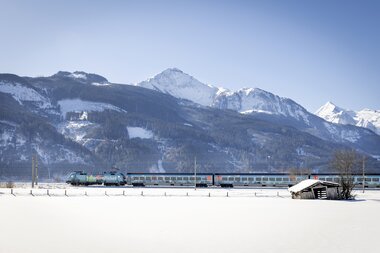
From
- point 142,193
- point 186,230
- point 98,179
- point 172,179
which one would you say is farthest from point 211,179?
point 186,230

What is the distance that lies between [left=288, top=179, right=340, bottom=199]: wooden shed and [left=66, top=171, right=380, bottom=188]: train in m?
28.7

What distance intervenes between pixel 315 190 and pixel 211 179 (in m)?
37.0

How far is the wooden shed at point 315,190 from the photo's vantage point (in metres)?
60.1

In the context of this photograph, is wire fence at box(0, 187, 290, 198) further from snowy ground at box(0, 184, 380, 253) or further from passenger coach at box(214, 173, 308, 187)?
snowy ground at box(0, 184, 380, 253)

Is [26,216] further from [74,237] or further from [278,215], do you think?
[278,215]

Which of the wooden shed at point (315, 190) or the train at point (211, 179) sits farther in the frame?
the train at point (211, 179)

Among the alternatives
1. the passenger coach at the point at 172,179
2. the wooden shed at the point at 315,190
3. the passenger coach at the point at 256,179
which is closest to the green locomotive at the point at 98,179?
the passenger coach at the point at 172,179

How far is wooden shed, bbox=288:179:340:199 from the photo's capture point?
197 ft

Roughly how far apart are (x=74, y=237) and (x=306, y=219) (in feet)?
62.1

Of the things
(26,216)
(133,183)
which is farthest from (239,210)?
(133,183)

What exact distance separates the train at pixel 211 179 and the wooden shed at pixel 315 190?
94.1 feet

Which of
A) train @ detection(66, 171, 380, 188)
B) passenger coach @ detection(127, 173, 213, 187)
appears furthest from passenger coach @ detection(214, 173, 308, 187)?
passenger coach @ detection(127, 173, 213, 187)

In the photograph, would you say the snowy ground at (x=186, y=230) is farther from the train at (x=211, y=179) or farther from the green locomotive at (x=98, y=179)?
the green locomotive at (x=98, y=179)

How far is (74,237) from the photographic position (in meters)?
26.4
